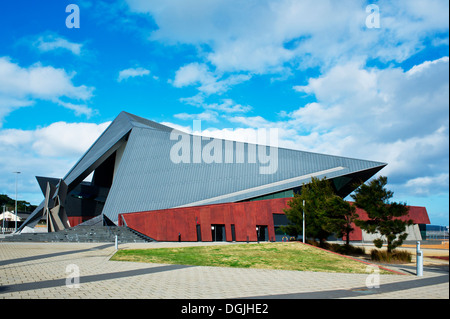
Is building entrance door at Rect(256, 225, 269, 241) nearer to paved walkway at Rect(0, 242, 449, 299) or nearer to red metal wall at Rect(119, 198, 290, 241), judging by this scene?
red metal wall at Rect(119, 198, 290, 241)

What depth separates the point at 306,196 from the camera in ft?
87.1

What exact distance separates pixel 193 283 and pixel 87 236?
79.3 feet

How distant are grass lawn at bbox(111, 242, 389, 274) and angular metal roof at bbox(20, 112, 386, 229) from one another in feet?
45.2

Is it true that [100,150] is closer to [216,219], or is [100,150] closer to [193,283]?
[216,219]

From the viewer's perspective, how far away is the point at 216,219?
3256cm

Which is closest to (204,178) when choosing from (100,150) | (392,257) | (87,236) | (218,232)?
(218,232)

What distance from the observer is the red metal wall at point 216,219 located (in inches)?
1260

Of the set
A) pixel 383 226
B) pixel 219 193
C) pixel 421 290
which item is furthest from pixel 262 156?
pixel 421 290

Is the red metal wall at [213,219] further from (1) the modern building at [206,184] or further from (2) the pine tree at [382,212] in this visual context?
(2) the pine tree at [382,212]

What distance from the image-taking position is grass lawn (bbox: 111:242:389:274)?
1534 cm

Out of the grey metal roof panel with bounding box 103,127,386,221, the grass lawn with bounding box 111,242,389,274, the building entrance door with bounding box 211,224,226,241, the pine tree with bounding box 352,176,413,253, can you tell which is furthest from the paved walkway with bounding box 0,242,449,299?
the grey metal roof panel with bounding box 103,127,386,221
